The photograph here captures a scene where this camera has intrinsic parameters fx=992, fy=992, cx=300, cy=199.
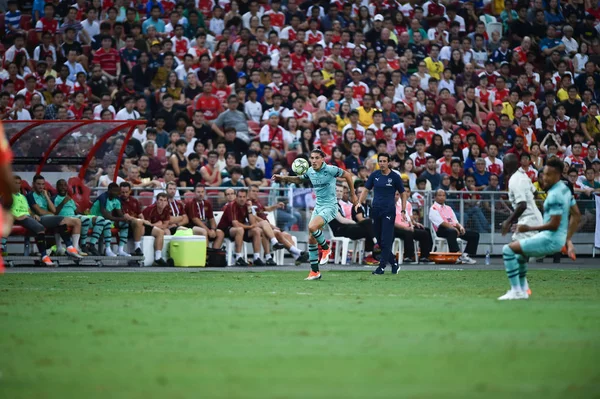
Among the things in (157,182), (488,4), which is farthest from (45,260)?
(488,4)

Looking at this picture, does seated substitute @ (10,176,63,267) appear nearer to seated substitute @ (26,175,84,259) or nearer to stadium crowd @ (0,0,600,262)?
seated substitute @ (26,175,84,259)

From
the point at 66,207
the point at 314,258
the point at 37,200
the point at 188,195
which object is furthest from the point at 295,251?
the point at 37,200

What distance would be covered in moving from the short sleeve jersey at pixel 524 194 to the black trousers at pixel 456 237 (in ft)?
29.8

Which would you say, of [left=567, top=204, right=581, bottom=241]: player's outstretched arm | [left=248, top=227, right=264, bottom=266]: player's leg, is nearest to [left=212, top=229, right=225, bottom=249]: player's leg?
[left=248, top=227, right=264, bottom=266]: player's leg

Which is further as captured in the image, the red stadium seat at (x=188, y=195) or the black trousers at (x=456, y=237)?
the black trousers at (x=456, y=237)

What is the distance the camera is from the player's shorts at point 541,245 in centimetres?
1257

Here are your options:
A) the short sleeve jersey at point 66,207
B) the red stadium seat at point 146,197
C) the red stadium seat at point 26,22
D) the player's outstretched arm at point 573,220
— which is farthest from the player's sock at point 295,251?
the player's outstretched arm at point 573,220

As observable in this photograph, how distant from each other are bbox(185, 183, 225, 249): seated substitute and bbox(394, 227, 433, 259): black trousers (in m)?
4.64

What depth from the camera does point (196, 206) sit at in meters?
23.6

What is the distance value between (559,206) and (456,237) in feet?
41.6

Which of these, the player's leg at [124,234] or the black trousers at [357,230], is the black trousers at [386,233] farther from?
the player's leg at [124,234]

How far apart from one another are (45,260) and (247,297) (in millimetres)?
9417

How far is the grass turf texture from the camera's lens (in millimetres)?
6676

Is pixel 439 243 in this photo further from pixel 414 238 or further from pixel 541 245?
pixel 541 245
